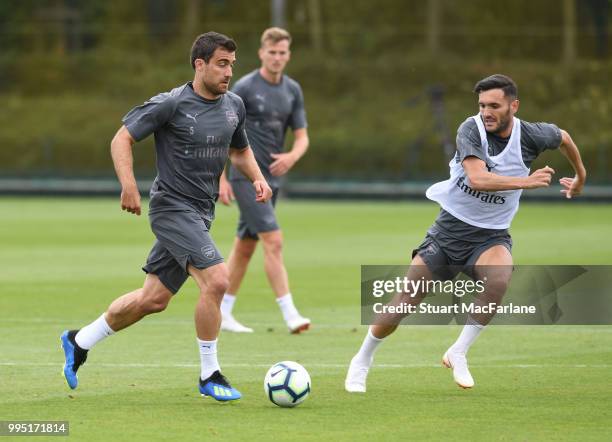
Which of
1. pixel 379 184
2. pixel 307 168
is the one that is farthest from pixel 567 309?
pixel 307 168

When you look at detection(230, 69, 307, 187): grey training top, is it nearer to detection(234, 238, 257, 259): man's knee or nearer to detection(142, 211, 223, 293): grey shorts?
detection(234, 238, 257, 259): man's knee

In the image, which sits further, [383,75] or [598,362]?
[383,75]

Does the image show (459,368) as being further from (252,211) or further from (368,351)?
(252,211)

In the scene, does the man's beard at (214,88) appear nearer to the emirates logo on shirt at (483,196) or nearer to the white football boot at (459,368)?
the emirates logo on shirt at (483,196)

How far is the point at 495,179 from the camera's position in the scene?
847 cm

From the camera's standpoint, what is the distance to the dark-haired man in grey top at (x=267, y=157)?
12250 mm

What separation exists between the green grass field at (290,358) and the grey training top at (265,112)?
160 centimetres

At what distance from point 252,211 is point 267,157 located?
23.9 inches

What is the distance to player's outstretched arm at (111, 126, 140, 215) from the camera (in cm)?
817

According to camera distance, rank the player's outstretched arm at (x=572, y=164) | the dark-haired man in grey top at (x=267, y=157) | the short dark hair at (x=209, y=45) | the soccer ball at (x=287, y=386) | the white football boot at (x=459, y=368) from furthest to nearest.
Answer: the dark-haired man in grey top at (x=267, y=157), the player's outstretched arm at (x=572, y=164), the white football boot at (x=459, y=368), the short dark hair at (x=209, y=45), the soccer ball at (x=287, y=386)

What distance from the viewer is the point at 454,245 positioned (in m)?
8.88

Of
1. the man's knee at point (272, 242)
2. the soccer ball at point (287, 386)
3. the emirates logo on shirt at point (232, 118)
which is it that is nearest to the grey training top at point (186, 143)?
the emirates logo on shirt at point (232, 118)

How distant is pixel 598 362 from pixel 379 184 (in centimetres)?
2898

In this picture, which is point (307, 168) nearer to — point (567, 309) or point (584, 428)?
point (567, 309)
